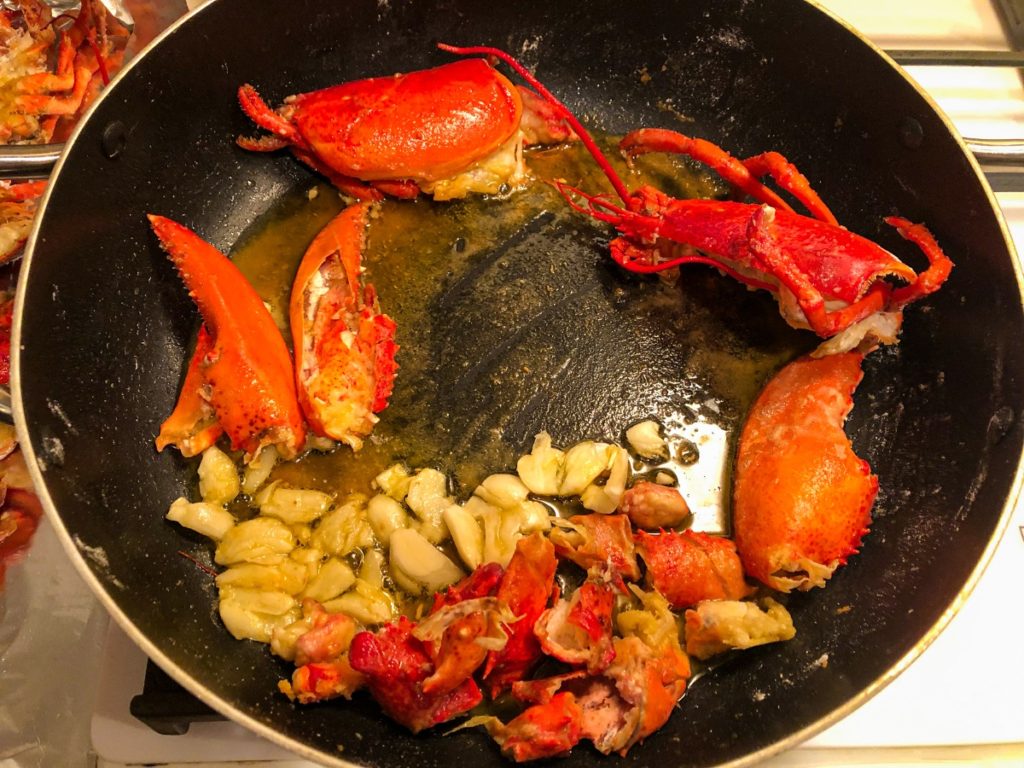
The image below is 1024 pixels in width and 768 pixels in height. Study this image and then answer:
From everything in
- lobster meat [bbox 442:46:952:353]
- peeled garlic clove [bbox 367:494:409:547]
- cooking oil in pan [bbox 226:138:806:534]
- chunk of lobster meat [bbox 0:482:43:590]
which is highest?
lobster meat [bbox 442:46:952:353]

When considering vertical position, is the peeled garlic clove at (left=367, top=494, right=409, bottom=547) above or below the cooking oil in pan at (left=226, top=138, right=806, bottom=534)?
below

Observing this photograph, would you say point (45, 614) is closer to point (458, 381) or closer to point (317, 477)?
point (317, 477)

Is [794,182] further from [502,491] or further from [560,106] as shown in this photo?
[502,491]

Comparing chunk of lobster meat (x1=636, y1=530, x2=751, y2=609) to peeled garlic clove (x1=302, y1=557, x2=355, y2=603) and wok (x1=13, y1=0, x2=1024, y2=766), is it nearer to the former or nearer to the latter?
wok (x1=13, y1=0, x2=1024, y2=766)

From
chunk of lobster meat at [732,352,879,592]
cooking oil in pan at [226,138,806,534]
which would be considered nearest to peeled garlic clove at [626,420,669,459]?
cooking oil in pan at [226,138,806,534]

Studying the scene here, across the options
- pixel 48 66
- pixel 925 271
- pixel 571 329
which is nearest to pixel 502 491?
pixel 571 329

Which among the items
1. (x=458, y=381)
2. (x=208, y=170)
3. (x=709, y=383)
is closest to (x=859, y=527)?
(x=709, y=383)
